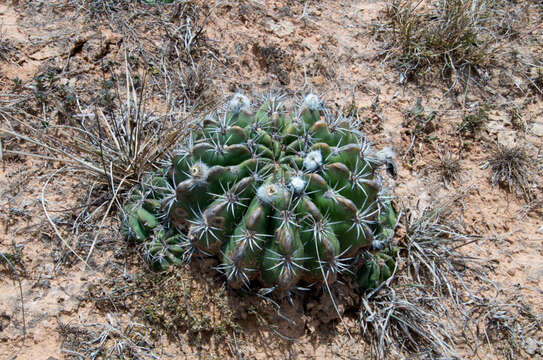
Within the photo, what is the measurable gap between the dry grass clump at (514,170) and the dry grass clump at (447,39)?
1002 millimetres

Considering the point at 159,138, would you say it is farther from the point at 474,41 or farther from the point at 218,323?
the point at 474,41

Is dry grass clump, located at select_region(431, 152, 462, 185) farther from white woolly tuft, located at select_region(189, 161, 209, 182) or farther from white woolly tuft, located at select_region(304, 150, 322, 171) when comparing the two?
white woolly tuft, located at select_region(189, 161, 209, 182)

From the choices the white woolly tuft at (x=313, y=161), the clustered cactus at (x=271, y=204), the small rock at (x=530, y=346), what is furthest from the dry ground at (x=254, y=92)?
the white woolly tuft at (x=313, y=161)

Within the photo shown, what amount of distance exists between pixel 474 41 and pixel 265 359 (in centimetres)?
378

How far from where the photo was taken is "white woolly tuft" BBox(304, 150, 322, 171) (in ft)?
8.82

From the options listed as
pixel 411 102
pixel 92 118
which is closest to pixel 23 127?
pixel 92 118

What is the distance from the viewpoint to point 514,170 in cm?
381

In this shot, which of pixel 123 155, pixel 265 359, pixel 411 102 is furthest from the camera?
pixel 411 102

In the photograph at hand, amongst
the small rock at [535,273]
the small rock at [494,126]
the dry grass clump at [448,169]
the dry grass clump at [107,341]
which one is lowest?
the small rock at [535,273]

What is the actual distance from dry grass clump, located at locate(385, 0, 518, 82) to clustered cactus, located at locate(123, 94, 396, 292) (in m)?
1.85

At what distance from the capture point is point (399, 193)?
372 cm

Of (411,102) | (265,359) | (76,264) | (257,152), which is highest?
(257,152)

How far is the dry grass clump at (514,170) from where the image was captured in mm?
3801

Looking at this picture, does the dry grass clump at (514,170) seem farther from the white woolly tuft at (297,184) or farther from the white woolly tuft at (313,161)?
the white woolly tuft at (297,184)
